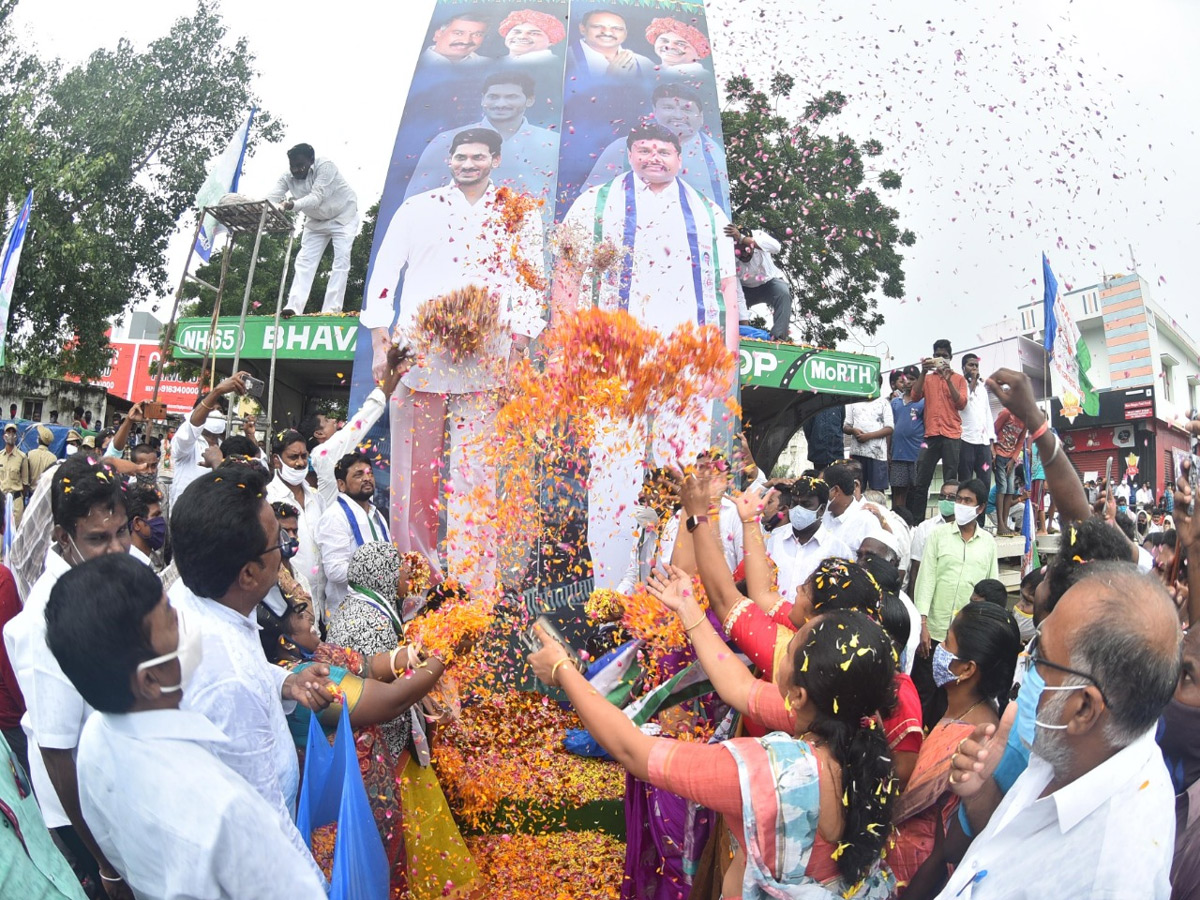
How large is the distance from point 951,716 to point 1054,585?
0.55m

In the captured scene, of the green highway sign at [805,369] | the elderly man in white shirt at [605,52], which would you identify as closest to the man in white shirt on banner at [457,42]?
the elderly man in white shirt at [605,52]

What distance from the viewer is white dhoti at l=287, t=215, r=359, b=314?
30.1 ft

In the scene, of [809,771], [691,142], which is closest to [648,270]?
[691,142]

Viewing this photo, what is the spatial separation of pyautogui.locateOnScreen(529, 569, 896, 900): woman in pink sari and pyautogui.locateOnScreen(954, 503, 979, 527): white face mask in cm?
447

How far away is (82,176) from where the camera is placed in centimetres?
1444

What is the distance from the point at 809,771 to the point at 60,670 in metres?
1.90

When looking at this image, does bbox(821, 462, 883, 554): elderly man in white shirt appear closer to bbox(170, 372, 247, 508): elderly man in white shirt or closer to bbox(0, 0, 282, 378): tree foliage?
bbox(170, 372, 247, 508): elderly man in white shirt

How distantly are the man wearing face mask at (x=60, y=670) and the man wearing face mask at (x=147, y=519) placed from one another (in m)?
1.32

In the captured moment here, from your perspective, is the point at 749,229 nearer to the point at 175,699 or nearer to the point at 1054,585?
the point at 1054,585

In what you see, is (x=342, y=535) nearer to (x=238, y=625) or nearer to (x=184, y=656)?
(x=238, y=625)

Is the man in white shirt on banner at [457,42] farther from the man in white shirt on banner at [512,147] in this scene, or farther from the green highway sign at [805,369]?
the green highway sign at [805,369]

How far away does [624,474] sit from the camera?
7309mm

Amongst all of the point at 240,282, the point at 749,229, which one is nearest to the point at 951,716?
the point at 749,229

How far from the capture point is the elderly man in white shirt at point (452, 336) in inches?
280
